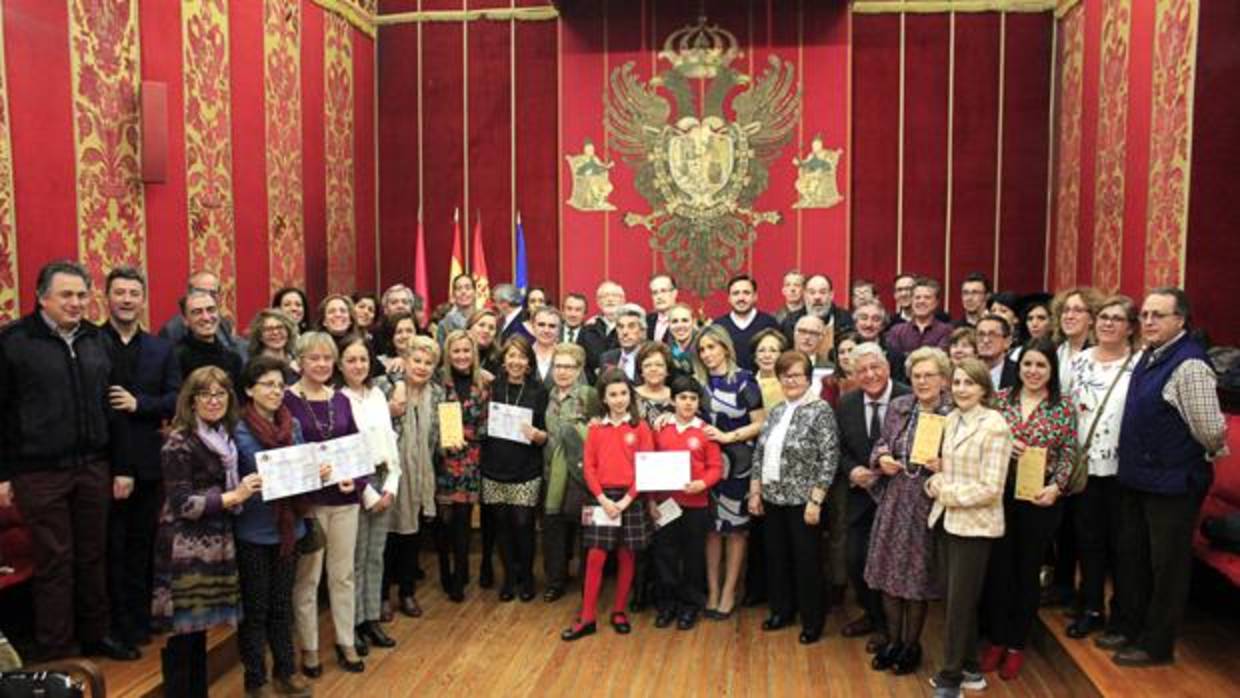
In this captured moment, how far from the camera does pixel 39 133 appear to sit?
167 inches

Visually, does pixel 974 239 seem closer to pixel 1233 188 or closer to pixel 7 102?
pixel 1233 188

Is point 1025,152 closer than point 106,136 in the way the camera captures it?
No

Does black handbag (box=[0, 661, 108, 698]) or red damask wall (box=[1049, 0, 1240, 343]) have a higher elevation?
red damask wall (box=[1049, 0, 1240, 343])

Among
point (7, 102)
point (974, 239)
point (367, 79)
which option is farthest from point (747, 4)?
point (7, 102)

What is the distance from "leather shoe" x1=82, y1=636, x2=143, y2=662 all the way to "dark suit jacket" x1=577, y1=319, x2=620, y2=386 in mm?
2520

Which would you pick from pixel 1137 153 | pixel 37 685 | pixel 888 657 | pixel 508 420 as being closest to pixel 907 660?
pixel 888 657

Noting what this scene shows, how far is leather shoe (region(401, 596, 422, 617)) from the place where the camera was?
4605mm

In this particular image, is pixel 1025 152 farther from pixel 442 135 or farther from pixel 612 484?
pixel 612 484

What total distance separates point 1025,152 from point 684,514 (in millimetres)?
4726

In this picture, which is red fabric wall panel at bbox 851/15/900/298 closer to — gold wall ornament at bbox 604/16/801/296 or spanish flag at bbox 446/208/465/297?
gold wall ornament at bbox 604/16/801/296

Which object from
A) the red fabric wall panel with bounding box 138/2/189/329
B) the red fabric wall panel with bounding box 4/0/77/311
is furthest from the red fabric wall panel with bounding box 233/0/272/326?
the red fabric wall panel with bounding box 4/0/77/311

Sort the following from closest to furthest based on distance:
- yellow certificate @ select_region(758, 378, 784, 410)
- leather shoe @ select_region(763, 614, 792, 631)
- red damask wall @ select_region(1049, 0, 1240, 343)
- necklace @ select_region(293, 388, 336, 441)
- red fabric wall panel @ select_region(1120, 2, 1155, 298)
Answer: necklace @ select_region(293, 388, 336, 441) < leather shoe @ select_region(763, 614, 792, 631) < yellow certificate @ select_region(758, 378, 784, 410) < red damask wall @ select_region(1049, 0, 1240, 343) < red fabric wall panel @ select_region(1120, 2, 1155, 298)

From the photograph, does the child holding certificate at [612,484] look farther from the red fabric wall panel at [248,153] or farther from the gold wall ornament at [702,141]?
the gold wall ornament at [702,141]

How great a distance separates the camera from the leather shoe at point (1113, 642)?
379 centimetres
